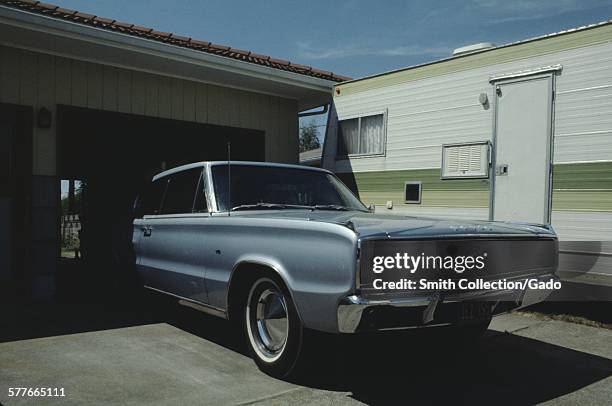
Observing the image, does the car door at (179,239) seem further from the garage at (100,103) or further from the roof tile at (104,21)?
the roof tile at (104,21)

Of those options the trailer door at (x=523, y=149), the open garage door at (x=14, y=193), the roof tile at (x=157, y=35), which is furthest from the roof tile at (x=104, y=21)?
the trailer door at (x=523, y=149)

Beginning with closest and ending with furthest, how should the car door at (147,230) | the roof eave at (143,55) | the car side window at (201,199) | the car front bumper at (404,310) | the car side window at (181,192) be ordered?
the car front bumper at (404,310) → the car side window at (201,199) → the car side window at (181,192) → the car door at (147,230) → the roof eave at (143,55)

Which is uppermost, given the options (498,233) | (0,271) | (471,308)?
(498,233)

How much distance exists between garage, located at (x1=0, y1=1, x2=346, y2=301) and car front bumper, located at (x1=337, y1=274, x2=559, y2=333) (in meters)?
3.98

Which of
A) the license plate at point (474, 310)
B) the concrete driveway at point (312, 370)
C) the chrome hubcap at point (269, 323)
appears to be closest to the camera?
the license plate at point (474, 310)

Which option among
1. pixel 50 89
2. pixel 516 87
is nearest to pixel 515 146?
pixel 516 87

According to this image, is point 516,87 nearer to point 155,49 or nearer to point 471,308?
point 471,308

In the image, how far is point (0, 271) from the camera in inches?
291

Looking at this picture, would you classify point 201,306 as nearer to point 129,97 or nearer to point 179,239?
point 179,239

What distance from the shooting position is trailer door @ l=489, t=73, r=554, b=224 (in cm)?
663

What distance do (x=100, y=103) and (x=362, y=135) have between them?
3.98 meters

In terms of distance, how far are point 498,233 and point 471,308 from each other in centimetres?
58

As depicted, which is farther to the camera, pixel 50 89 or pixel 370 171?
pixel 370 171

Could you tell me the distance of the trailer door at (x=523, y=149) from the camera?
663 cm
